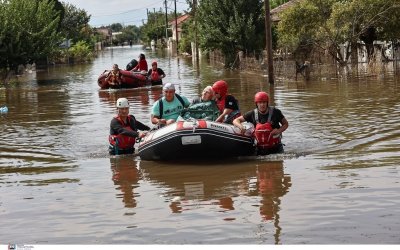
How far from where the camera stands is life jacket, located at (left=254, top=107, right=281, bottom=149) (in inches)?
471

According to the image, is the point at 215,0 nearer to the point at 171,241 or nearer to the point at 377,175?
the point at 377,175

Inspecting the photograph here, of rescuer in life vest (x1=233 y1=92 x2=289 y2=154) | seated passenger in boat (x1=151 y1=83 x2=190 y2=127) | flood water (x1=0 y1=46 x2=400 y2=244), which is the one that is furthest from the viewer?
seated passenger in boat (x1=151 y1=83 x2=190 y2=127)

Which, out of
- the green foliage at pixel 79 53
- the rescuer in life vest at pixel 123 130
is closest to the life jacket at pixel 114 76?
the rescuer in life vest at pixel 123 130

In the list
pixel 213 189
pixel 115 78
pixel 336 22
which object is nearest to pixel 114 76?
pixel 115 78

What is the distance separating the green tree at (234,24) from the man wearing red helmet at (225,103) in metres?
29.7

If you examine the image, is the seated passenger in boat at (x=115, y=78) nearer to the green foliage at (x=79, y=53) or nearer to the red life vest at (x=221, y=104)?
the red life vest at (x=221, y=104)

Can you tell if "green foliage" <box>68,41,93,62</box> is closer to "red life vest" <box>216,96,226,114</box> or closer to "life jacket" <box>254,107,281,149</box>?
"red life vest" <box>216,96,226,114</box>

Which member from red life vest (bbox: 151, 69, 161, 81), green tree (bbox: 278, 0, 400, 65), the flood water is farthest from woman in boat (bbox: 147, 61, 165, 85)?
the flood water

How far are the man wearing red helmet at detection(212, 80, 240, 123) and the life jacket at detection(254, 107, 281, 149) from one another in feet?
1.78

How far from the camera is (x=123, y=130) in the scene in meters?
12.5

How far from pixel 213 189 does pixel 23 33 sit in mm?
33672

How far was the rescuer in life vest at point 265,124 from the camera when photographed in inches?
470

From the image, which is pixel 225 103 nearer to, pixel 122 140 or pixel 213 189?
pixel 122 140

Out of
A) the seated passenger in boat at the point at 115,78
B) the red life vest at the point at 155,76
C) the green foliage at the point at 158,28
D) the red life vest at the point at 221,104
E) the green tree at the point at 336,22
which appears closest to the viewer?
the red life vest at the point at 221,104
